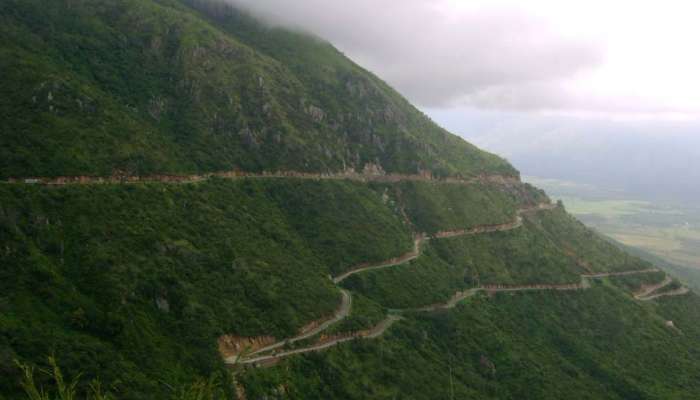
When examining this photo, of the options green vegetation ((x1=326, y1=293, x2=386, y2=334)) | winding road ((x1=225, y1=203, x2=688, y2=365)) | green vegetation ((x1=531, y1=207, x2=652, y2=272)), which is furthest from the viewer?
green vegetation ((x1=531, y1=207, x2=652, y2=272))

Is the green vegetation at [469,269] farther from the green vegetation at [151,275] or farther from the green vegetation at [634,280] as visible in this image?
the green vegetation at [634,280]

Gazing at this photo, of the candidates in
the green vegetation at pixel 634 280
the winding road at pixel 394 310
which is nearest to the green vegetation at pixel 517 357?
the winding road at pixel 394 310

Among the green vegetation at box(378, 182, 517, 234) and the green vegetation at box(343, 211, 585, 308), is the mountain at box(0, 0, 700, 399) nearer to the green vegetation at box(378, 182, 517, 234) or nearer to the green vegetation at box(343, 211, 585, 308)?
the green vegetation at box(343, 211, 585, 308)

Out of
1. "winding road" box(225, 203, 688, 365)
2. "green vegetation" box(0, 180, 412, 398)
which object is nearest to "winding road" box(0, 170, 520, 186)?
"green vegetation" box(0, 180, 412, 398)

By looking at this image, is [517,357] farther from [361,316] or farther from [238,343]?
[238,343]

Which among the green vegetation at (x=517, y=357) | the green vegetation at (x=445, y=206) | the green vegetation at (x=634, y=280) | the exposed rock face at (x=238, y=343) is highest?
the green vegetation at (x=445, y=206)

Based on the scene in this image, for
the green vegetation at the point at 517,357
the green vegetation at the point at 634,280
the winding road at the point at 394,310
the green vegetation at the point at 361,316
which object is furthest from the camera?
the green vegetation at the point at 634,280
